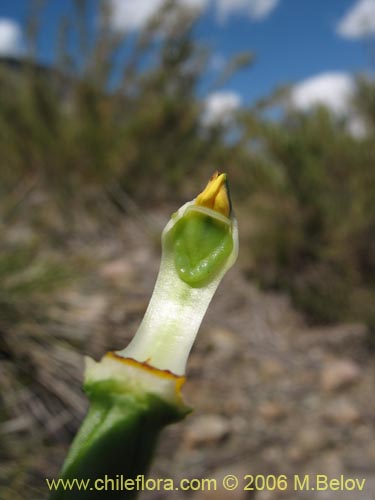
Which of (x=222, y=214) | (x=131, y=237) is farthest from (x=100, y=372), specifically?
(x=131, y=237)

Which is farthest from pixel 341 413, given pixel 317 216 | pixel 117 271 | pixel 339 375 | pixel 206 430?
pixel 117 271

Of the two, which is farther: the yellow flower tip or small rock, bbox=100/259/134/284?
small rock, bbox=100/259/134/284

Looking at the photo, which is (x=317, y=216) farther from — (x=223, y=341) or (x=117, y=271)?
(x=117, y=271)

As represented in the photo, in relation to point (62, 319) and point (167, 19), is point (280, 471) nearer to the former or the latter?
point (62, 319)

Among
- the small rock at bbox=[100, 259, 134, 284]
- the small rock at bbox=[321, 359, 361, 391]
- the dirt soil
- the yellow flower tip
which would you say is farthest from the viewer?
the small rock at bbox=[100, 259, 134, 284]

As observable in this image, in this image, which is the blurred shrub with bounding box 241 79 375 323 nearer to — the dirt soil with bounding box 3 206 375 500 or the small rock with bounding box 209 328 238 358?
the dirt soil with bounding box 3 206 375 500

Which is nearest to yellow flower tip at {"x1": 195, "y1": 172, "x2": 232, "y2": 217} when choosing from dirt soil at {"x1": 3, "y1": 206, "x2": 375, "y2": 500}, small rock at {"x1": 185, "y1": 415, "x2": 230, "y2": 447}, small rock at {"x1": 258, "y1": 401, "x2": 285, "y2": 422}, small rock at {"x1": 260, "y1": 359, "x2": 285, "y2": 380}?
dirt soil at {"x1": 3, "y1": 206, "x2": 375, "y2": 500}
